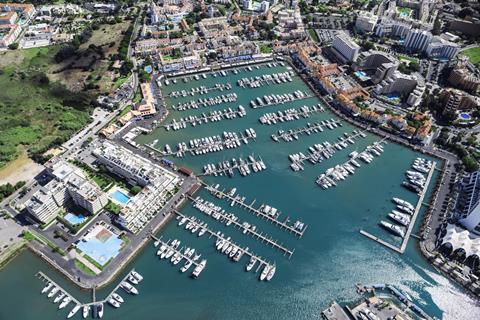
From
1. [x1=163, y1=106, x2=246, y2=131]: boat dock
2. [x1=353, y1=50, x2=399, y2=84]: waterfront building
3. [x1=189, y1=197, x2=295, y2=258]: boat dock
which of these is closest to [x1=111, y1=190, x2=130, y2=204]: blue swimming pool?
[x1=189, y1=197, x2=295, y2=258]: boat dock

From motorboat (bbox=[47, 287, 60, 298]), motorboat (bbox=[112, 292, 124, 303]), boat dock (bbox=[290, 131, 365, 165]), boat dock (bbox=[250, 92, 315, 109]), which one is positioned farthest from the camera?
boat dock (bbox=[250, 92, 315, 109])

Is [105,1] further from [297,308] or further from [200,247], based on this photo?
[297,308]

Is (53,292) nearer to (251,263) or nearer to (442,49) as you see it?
(251,263)

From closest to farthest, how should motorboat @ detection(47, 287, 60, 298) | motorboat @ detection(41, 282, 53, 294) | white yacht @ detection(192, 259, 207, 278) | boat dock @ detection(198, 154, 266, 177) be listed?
motorboat @ detection(47, 287, 60, 298), motorboat @ detection(41, 282, 53, 294), white yacht @ detection(192, 259, 207, 278), boat dock @ detection(198, 154, 266, 177)

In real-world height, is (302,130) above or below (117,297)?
above

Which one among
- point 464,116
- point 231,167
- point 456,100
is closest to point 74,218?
point 231,167

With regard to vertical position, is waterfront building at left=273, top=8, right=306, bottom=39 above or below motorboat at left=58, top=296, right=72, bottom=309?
above

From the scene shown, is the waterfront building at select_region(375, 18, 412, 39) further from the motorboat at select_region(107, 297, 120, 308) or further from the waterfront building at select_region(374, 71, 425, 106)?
the motorboat at select_region(107, 297, 120, 308)

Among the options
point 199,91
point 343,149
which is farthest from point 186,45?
point 343,149
